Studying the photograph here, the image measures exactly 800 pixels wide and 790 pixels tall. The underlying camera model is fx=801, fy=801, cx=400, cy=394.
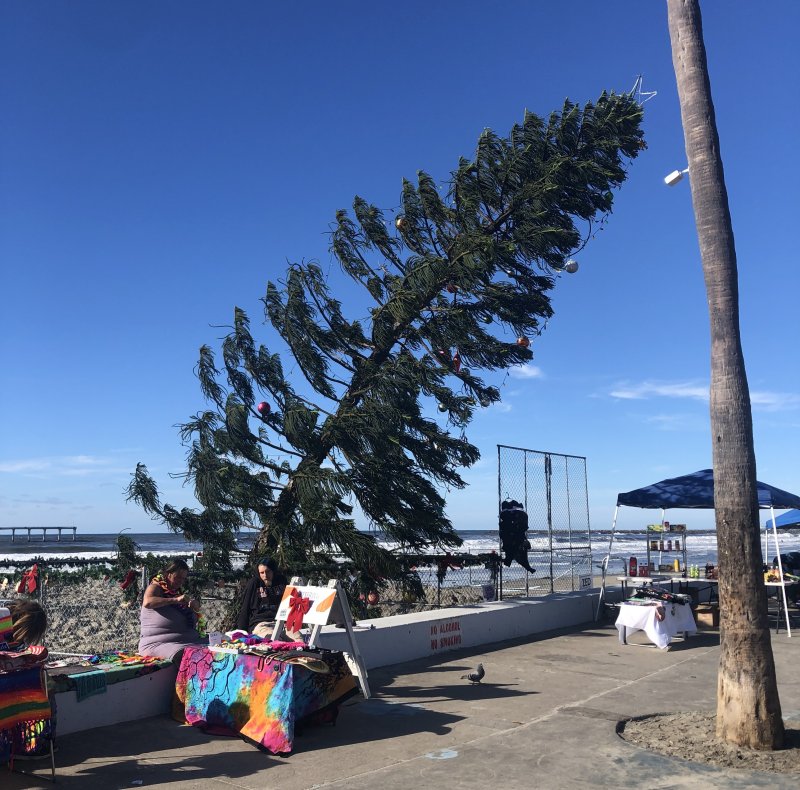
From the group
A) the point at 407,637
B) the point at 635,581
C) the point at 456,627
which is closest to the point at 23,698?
the point at 407,637

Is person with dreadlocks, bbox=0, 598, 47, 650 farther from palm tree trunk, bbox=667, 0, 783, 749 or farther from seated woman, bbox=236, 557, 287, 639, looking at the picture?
palm tree trunk, bbox=667, 0, 783, 749

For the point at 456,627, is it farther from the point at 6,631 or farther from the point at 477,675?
the point at 6,631

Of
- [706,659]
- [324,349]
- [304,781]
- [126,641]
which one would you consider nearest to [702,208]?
[304,781]

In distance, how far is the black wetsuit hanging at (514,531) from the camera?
13.0 meters

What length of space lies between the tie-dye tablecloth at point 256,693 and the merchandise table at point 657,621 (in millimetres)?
5777

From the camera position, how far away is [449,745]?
615cm

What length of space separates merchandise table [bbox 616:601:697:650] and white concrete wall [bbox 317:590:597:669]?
1.48 m

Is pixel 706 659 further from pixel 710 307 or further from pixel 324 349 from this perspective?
pixel 324 349

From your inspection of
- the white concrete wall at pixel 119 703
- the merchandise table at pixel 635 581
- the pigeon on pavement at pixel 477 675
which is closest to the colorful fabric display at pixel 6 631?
the white concrete wall at pixel 119 703

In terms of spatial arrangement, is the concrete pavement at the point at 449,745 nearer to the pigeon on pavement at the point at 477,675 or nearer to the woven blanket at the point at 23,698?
the pigeon on pavement at the point at 477,675

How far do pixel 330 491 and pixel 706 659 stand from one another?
5.39 m

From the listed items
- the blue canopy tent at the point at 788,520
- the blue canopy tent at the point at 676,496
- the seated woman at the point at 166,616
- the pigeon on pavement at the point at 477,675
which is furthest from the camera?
the blue canopy tent at the point at 788,520

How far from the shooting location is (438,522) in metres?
12.1

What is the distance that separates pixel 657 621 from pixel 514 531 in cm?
277
